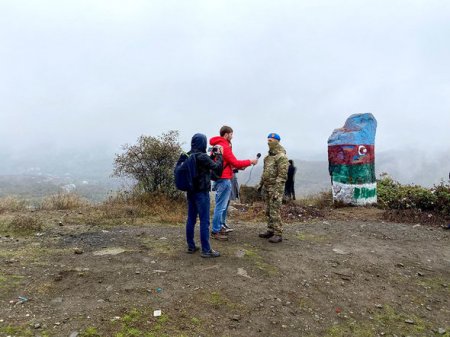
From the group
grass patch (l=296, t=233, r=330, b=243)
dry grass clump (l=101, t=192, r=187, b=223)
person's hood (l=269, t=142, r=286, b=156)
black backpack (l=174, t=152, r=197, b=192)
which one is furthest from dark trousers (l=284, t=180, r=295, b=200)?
black backpack (l=174, t=152, r=197, b=192)

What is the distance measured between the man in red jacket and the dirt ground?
0.31m

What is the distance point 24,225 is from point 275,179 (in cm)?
489

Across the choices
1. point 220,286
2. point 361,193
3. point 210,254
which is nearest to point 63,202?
point 210,254

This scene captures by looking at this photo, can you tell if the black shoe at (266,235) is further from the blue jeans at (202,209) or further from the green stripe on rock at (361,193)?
the green stripe on rock at (361,193)

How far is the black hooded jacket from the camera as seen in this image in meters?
5.55

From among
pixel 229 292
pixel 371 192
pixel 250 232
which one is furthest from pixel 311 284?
pixel 371 192

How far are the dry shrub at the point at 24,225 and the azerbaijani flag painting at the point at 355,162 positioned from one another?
8094mm

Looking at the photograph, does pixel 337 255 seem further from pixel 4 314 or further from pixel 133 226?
pixel 4 314

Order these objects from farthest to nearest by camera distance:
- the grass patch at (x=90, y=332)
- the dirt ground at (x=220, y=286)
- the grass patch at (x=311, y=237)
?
1. the grass patch at (x=311, y=237)
2. the dirt ground at (x=220, y=286)
3. the grass patch at (x=90, y=332)

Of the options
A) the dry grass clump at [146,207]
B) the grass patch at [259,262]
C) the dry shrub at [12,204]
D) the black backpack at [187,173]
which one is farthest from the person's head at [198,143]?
the dry shrub at [12,204]

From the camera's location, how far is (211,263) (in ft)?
18.2

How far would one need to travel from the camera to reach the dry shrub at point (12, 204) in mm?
9688

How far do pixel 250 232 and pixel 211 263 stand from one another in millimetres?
2186

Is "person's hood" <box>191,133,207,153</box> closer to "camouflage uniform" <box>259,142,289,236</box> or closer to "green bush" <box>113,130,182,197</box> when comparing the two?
"camouflage uniform" <box>259,142,289,236</box>
